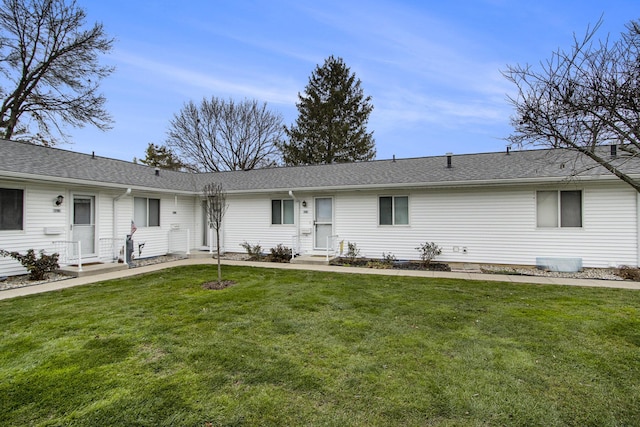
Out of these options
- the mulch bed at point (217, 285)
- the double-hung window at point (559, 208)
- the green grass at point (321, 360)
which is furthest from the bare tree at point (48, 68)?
the double-hung window at point (559, 208)

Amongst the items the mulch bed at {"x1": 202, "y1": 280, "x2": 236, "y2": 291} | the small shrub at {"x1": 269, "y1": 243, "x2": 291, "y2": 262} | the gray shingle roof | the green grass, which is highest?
the gray shingle roof

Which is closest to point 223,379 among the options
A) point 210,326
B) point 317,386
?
point 317,386

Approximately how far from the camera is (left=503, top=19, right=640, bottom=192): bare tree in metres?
4.43

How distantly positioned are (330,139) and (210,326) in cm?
2275

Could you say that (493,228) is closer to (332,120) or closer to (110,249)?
(110,249)

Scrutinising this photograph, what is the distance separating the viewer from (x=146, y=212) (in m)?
11.2

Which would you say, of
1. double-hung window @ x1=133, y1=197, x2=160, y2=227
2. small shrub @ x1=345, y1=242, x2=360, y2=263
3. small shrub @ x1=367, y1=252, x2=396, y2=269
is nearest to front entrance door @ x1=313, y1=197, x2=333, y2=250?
small shrub @ x1=345, y1=242, x2=360, y2=263

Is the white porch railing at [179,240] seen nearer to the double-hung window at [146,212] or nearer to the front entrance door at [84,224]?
the double-hung window at [146,212]

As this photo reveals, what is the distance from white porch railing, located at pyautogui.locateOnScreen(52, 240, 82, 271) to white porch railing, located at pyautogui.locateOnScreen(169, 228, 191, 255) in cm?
333

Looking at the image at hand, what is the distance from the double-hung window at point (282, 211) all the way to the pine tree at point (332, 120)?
14.0m

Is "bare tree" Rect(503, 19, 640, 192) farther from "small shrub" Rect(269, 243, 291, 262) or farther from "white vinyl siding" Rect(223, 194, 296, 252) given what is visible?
"white vinyl siding" Rect(223, 194, 296, 252)

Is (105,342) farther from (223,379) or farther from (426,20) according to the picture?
(426,20)

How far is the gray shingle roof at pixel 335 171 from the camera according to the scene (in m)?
8.62

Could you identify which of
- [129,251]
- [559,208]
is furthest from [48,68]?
[559,208]
